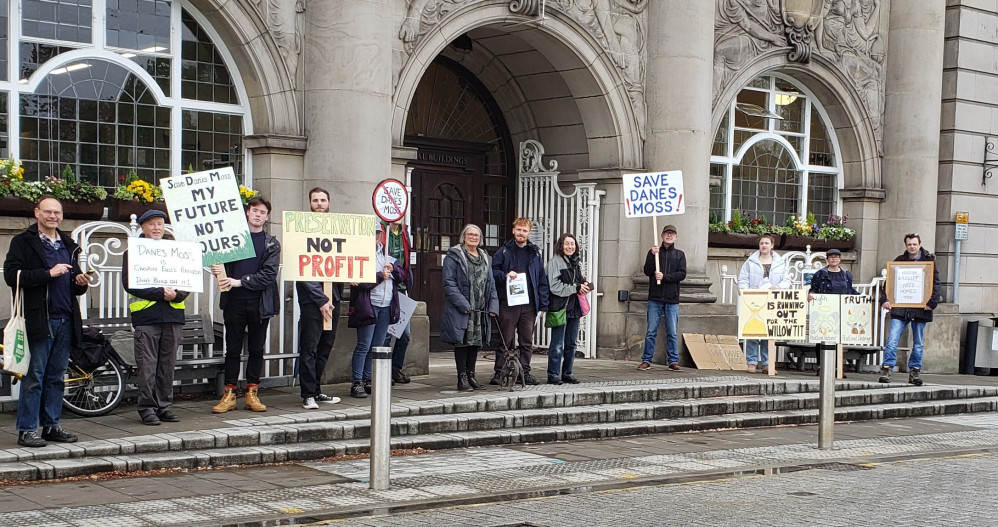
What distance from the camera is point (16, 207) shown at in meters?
11.6

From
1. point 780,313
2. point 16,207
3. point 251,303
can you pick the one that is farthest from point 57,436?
point 780,313

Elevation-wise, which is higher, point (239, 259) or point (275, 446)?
point (239, 259)

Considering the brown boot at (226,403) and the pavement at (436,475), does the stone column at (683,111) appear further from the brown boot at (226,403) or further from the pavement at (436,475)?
the brown boot at (226,403)

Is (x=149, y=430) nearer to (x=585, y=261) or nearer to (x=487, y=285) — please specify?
(x=487, y=285)

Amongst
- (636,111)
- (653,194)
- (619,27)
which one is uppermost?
(619,27)

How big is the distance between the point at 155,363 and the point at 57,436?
1176 mm

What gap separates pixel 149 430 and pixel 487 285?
164 inches

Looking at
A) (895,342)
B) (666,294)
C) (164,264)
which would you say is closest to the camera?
(164,264)

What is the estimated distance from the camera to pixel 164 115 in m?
13.2

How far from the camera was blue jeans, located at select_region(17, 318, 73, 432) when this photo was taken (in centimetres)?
920

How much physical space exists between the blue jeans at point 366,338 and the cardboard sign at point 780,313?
5.39 metres

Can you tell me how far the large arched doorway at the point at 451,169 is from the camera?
17031 millimetres

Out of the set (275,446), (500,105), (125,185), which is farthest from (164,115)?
(500,105)

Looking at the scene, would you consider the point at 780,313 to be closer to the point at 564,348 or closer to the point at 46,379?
the point at 564,348
